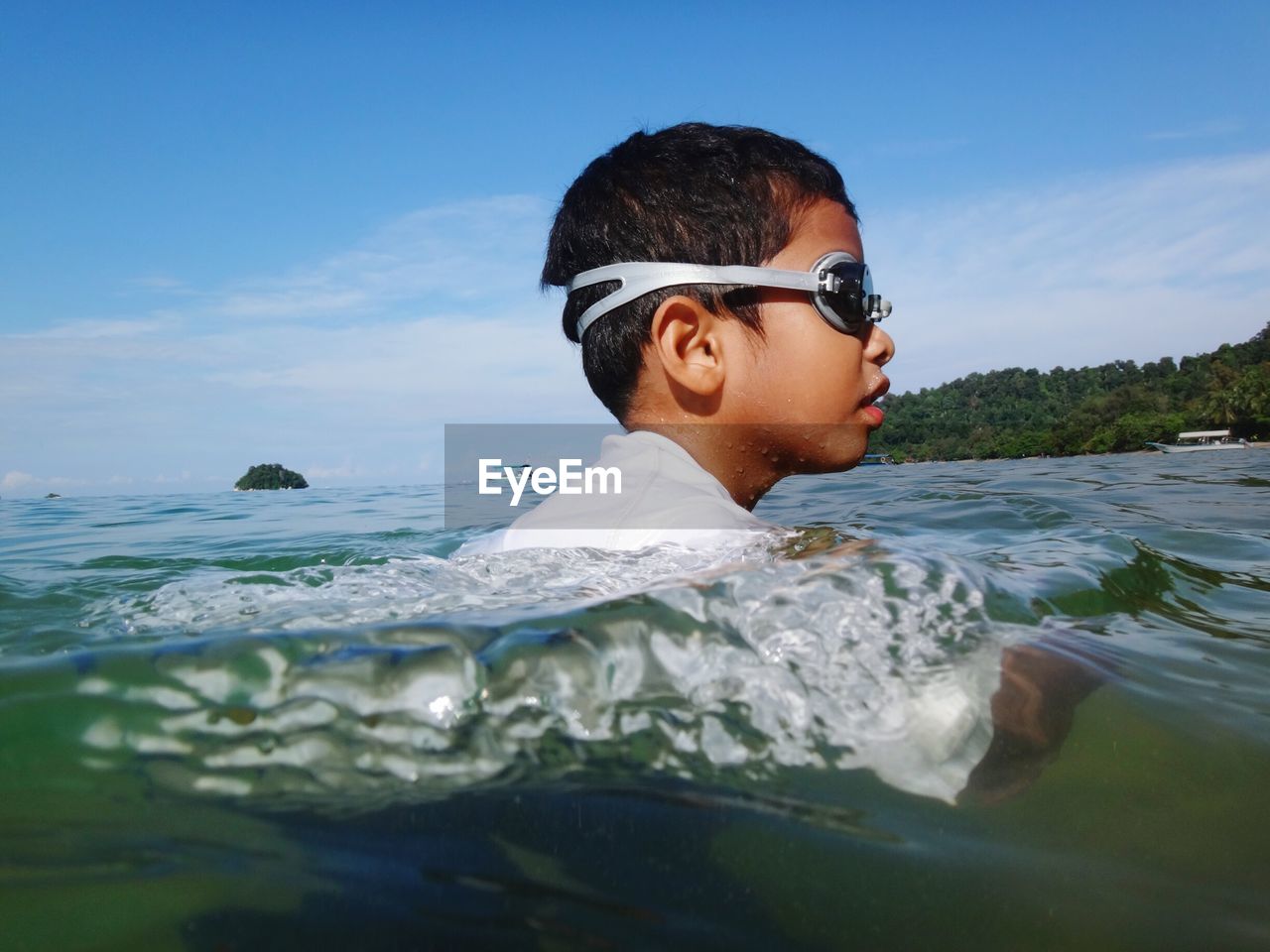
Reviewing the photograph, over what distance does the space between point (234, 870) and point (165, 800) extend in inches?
7.5

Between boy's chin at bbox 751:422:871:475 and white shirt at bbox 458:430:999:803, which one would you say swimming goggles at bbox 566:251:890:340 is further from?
white shirt at bbox 458:430:999:803

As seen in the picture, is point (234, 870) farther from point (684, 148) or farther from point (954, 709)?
point (684, 148)

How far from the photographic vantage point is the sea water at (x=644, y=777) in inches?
41.3

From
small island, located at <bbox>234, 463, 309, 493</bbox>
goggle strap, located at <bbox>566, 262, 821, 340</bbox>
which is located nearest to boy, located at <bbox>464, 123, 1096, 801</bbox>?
goggle strap, located at <bbox>566, 262, 821, 340</bbox>

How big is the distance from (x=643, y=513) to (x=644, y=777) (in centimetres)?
114

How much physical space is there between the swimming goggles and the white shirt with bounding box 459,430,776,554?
2.03ft

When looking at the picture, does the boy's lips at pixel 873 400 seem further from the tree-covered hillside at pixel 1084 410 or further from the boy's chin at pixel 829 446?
the tree-covered hillside at pixel 1084 410

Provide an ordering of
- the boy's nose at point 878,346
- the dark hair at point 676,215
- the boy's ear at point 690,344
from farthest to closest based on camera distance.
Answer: the boy's nose at point 878,346 → the dark hair at point 676,215 → the boy's ear at point 690,344

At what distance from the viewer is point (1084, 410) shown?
86312 mm

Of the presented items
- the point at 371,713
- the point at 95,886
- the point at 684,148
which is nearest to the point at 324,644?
the point at 371,713

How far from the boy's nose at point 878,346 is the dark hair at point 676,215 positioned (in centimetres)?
50

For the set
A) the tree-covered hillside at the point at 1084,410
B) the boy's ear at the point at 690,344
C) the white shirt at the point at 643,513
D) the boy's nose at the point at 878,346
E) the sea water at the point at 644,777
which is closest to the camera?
the sea water at the point at 644,777

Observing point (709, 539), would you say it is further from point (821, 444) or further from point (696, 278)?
point (696, 278)

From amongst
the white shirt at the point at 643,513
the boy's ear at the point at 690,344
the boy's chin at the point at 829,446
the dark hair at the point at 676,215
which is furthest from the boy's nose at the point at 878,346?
the white shirt at the point at 643,513
